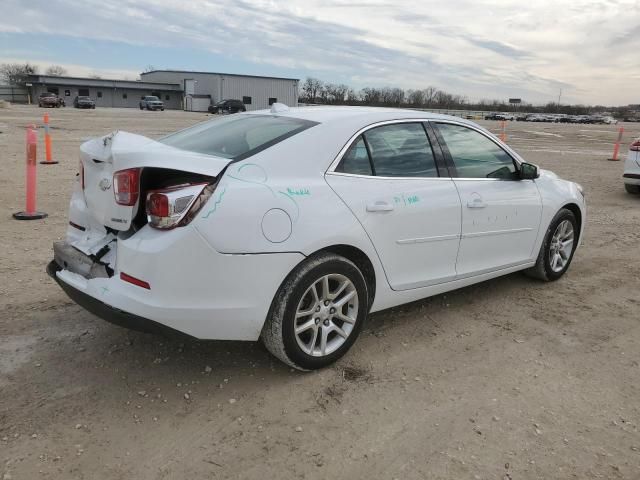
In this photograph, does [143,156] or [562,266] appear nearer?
[143,156]

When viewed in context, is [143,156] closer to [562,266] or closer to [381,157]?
[381,157]

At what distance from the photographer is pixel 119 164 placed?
114 inches

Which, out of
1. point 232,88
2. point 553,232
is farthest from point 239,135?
point 232,88

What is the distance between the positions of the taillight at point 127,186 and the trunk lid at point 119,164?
0.02 metres

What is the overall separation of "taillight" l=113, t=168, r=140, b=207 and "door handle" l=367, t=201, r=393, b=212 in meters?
1.38

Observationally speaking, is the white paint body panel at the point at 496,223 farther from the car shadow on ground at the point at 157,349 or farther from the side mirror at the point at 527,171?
the car shadow on ground at the point at 157,349

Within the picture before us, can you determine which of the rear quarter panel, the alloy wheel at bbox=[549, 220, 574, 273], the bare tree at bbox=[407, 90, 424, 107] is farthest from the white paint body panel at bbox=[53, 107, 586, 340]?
the bare tree at bbox=[407, 90, 424, 107]

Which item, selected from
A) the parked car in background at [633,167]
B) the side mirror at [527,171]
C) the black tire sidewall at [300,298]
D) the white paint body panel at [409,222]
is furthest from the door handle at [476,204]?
the parked car in background at [633,167]

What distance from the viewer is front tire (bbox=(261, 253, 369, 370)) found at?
3.07 meters

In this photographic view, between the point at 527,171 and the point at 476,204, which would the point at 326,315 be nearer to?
the point at 476,204

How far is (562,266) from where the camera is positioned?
5301mm

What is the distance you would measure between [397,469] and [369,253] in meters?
1.32

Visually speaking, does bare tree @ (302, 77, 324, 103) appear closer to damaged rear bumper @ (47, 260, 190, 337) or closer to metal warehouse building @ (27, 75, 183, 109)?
metal warehouse building @ (27, 75, 183, 109)

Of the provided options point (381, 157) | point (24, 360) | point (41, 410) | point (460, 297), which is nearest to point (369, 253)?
point (381, 157)
